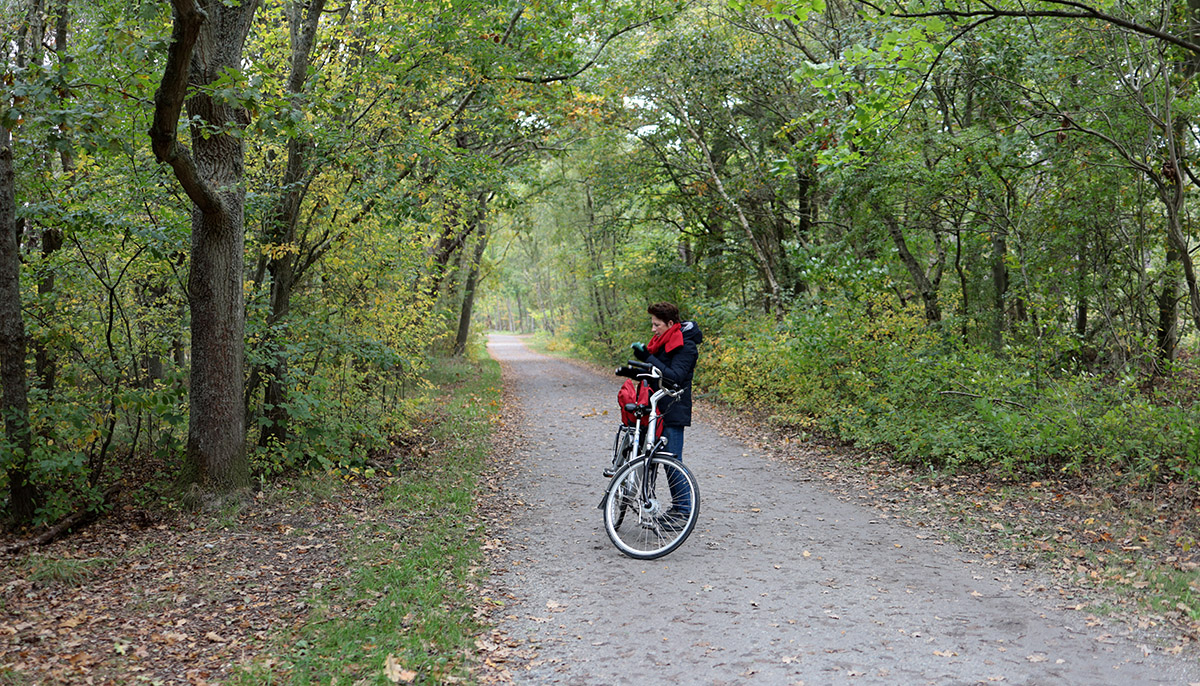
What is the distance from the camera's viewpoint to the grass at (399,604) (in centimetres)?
416

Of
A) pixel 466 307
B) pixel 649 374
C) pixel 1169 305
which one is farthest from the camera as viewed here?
pixel 466 307

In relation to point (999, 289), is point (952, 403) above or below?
below

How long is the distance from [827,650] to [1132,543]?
360 cm

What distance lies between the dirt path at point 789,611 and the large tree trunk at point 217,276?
10.2ft

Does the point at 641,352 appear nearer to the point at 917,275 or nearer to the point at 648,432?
the point at 648,432

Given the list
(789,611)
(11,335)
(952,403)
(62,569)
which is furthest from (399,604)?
(952,403)

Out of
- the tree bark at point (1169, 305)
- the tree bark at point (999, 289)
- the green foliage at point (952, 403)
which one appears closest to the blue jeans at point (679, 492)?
the green foliage at point (952, 403)

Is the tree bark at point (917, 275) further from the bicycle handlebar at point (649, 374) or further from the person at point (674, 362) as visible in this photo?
the bicycle handlebar at point (649, 374)

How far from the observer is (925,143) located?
38.8 feet

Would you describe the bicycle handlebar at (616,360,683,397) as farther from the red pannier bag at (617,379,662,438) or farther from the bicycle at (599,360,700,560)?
the red pannier bag at (617,379,662,438)

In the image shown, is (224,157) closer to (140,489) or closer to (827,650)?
(140,489)

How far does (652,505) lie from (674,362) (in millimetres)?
1160

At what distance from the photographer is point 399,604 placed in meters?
5.10

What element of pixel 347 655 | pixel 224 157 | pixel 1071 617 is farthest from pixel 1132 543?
pixel 224 157
